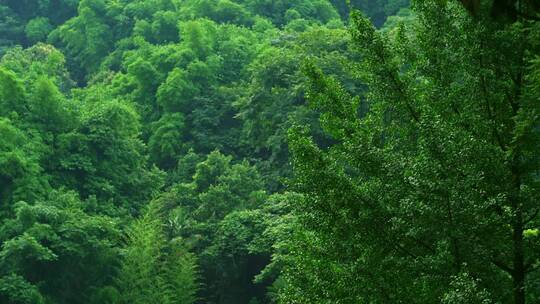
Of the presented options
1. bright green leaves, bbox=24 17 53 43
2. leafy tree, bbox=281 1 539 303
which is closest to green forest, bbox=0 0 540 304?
leafy tree, bbox=281 1 539 303

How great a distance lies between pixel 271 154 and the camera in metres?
32.5

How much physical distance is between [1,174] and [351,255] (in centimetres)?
1964

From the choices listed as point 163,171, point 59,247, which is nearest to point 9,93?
point 163,171

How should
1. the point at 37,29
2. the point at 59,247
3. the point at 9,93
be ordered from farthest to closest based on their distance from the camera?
1. the point at 37,29
2. the point at 9,93
3. the point at 59,247

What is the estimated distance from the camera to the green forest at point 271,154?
8.84m

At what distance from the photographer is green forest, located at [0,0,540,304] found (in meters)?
8.84

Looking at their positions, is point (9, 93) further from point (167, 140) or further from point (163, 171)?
point (167, 140)

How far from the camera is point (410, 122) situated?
32.9 feet

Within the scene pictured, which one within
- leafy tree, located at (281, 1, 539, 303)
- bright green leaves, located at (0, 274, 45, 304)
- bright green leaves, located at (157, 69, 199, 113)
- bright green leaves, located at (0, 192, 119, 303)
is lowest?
leafy tree, located at (281, 1, 539, 303)

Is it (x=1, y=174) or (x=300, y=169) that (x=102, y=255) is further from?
(x=300, y=169)

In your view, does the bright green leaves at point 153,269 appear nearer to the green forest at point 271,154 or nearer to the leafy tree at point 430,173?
the green forest at point 271,154

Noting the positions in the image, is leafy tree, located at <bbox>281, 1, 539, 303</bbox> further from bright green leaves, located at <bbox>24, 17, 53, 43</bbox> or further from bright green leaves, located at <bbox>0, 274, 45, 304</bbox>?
bright green leaves, located at <bbox>24, 17, 53, 43</bbox>

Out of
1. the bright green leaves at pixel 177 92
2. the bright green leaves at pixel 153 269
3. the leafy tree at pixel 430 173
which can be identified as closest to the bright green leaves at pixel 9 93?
the bright green leaves at pixel 153 269

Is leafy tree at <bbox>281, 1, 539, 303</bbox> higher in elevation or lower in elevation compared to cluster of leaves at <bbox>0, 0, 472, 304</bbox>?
lower
